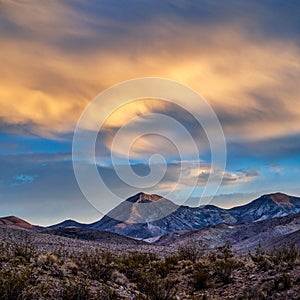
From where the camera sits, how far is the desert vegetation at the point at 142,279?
42.7 ft

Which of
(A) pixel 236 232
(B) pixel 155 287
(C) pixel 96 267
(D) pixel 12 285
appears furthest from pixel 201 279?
(A) pixel 236 232

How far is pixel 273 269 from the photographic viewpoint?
16.9 metres

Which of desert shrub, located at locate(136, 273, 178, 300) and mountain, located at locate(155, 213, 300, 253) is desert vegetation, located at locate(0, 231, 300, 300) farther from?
mountain, located at locate(155, 213, 300, 253)

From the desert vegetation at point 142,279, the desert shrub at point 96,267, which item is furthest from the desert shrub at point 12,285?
the desert shrub at point 96,267

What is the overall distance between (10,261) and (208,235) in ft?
311

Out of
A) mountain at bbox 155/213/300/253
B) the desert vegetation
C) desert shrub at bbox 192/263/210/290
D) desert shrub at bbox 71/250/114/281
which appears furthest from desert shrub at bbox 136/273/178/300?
mountain at bbox 155/213/300/253

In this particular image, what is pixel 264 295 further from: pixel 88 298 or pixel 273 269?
pixel 88 298

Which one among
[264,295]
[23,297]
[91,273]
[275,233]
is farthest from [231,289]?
[275,233]

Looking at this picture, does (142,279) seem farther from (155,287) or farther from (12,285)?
(12,285)

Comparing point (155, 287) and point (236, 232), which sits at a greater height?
point (236, 232)

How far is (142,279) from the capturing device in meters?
16.4

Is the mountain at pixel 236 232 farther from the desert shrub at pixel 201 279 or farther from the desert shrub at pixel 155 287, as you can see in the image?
the desert shrub at pixel 155 287

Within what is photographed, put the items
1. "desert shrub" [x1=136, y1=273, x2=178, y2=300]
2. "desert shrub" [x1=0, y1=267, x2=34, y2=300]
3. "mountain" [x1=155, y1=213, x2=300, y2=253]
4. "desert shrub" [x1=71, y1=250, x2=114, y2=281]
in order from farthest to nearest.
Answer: "mountain" [x1=155, y1=213, x2=300, y2=253] → "desert shrub" [x1=71, y1=250, x2=114, y2=281] → "desert shrub" [x1=136, y1=273, x2=178, y2=300] → "desert shrub" [x1=0, y1=267, x2=34, y2=300]

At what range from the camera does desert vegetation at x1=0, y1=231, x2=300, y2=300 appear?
13.0 metres
